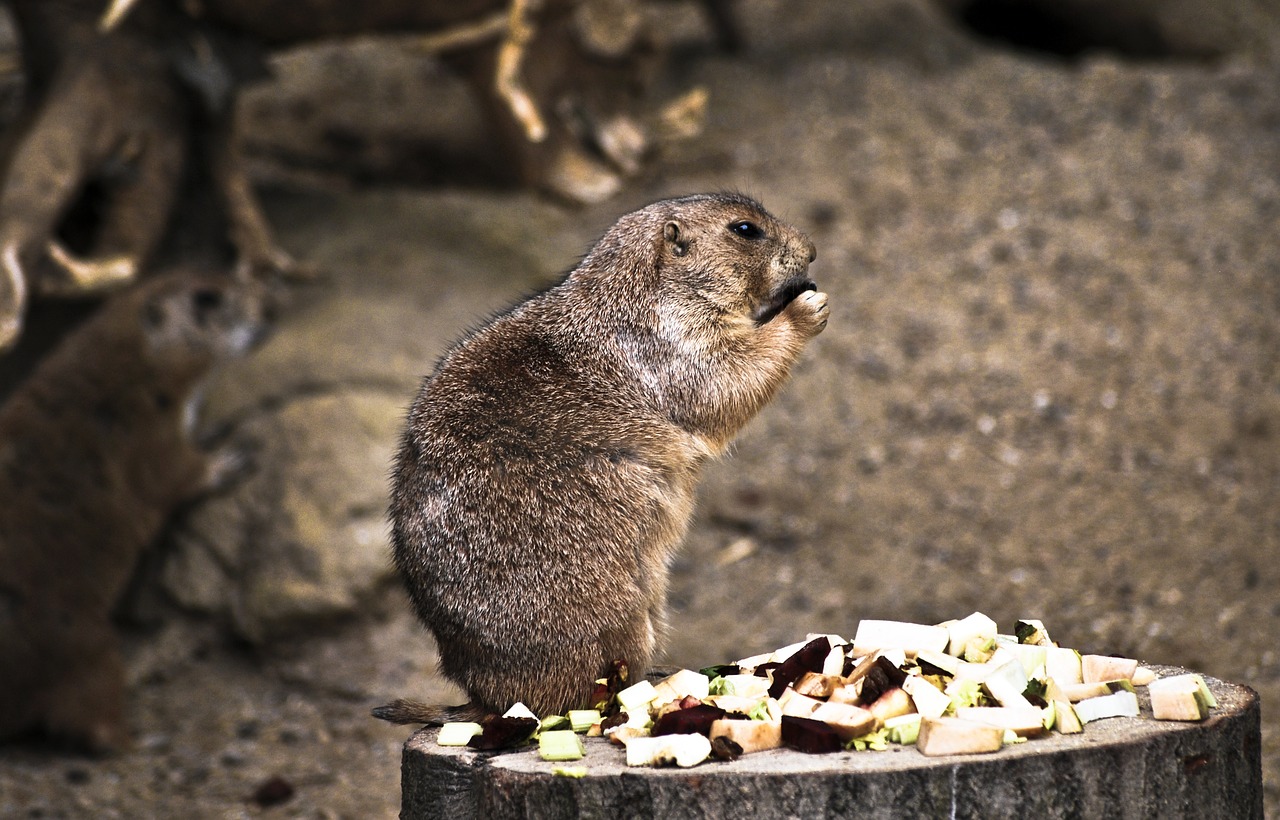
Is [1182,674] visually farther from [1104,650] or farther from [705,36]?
[705,36]

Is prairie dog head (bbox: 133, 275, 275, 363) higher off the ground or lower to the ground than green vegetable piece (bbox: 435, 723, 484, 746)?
higher

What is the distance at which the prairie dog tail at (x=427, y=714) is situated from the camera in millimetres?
3809

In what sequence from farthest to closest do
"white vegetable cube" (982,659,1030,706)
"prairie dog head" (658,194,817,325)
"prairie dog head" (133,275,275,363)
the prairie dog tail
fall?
"prairie dog head" (133,275,275,363) → "prairie dog head" (658,194,817,325) → the prairie dog tail → "white vegetable cube" (982,659,1030,706)

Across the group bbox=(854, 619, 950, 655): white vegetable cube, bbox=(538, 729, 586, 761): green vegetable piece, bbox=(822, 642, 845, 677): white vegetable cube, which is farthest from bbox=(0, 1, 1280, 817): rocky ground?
bbox=(538, 729, 586, 761): green vegetable piece

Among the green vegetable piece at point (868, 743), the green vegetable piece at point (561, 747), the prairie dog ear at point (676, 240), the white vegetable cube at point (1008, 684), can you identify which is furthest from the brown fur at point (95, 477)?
the white vegetable cube at point (1008, 684)

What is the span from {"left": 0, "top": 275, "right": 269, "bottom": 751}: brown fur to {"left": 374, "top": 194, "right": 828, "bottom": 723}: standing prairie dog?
3.88 metres

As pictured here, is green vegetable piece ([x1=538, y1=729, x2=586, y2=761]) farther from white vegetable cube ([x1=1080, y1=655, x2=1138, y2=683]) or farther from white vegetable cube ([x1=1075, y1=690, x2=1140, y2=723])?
white vegetable cube ([x1=1080, y1=655, x2=1138, y2=683])

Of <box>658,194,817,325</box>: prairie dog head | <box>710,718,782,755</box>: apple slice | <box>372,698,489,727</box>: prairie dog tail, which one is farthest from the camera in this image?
<box>658,194,817,325</box>: prairie dog head

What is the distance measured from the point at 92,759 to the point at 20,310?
7.77 ft

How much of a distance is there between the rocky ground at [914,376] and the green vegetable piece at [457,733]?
9.07 ft

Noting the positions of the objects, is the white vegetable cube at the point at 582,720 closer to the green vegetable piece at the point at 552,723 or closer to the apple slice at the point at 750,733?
the green vegetable piece at the point at 552,723

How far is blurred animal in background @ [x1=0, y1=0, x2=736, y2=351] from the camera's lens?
7453mm

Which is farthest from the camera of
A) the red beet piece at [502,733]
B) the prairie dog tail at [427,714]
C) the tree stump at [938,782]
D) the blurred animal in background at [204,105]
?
the blurred animal in background at [204,105]

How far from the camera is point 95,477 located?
24.3ft
